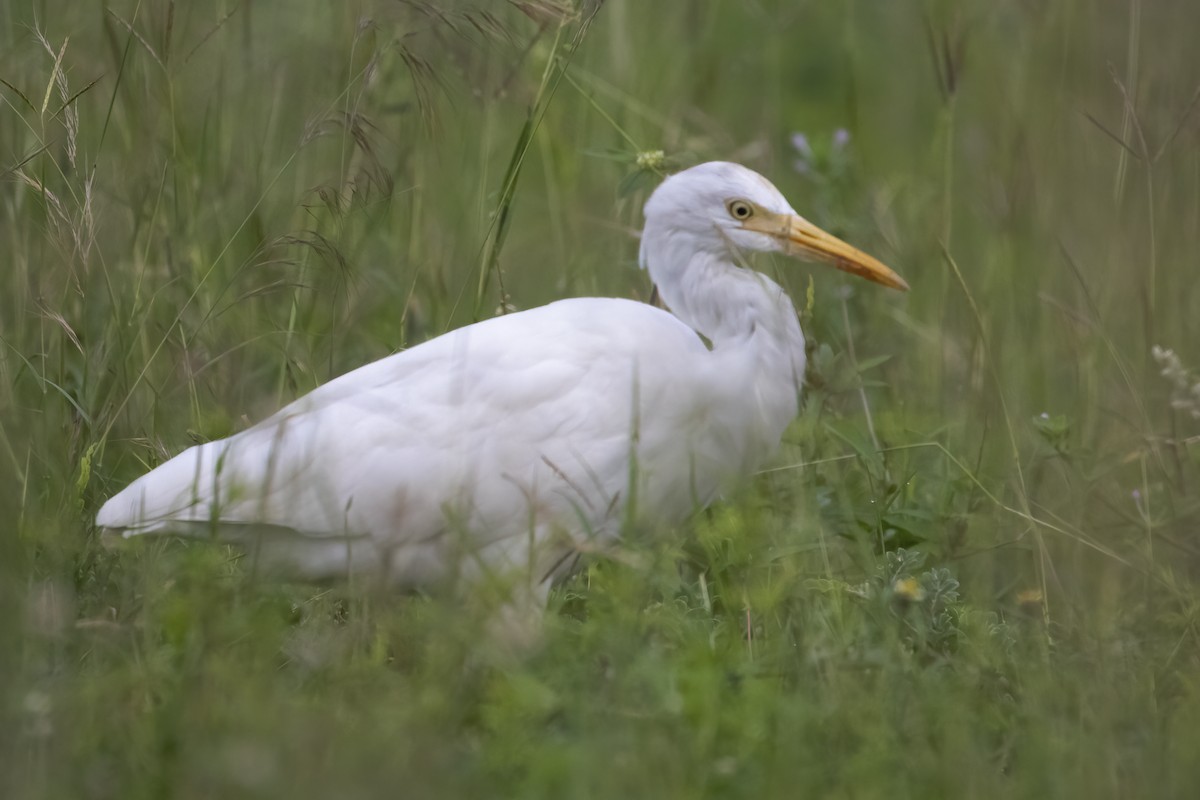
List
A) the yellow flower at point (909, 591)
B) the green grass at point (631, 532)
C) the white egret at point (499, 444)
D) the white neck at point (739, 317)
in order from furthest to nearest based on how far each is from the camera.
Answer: the white neck at point (739, 317)
the white egret at point (499, 444)
the yellow flower at point (909, 591)
the green grass at point (631, 532)

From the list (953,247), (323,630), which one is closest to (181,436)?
(323,630)

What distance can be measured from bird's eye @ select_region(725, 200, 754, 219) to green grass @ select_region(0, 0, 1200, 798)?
296mm

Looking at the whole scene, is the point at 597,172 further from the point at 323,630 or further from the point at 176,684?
the point at 176,684

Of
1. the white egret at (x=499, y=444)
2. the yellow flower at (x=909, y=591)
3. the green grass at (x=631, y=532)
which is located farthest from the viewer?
the white egret at (x=499, y=444)

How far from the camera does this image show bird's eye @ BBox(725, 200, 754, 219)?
11.5 ft

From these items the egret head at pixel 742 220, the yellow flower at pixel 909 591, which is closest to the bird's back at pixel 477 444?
the egret head at pixel 742 220

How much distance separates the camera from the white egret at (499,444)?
3150 mm

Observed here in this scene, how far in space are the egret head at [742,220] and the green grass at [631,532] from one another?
0.22 meters

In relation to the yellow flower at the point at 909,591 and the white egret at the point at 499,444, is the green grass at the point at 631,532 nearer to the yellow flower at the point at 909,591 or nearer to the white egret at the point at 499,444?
the yellow flower at the point at 909,591

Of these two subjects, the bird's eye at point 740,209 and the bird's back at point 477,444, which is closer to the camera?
the bird's back at point 477,444

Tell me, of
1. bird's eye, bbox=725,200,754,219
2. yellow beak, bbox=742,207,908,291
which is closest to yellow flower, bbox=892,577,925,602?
yellow beak, bbox=742,207,908,291

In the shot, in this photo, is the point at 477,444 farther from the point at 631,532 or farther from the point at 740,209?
the point at 740,209

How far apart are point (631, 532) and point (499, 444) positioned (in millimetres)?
674

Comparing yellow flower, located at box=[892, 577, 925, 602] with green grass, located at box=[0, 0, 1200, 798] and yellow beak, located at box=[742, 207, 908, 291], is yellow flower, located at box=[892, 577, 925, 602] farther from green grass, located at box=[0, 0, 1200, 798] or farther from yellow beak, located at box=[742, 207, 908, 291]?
yellow beak, located at box=[742, 207, 908, 291]
